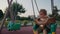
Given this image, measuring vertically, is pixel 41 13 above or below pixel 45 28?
above

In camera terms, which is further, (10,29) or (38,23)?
(10,29)

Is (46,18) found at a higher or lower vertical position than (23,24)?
higher

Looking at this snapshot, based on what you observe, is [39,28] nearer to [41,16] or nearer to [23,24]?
[41,16]

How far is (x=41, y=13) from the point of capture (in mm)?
3213

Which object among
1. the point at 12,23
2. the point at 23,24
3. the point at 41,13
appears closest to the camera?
the point at 41,13

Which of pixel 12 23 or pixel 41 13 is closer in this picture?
pixel 41 13

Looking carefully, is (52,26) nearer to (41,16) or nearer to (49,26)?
(49,26)

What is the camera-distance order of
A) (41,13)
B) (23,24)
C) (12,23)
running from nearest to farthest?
1. (41,13)
2. (12,23)
3. (23,24)

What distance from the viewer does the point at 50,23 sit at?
3.29 metres

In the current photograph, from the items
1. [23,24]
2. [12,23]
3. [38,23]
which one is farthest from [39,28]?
[23,24]

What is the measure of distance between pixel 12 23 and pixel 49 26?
398 cm

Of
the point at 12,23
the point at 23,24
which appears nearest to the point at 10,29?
the point at 12,23

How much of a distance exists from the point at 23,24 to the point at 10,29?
3988 millimetres

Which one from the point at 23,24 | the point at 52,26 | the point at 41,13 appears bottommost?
the point at 23,24
